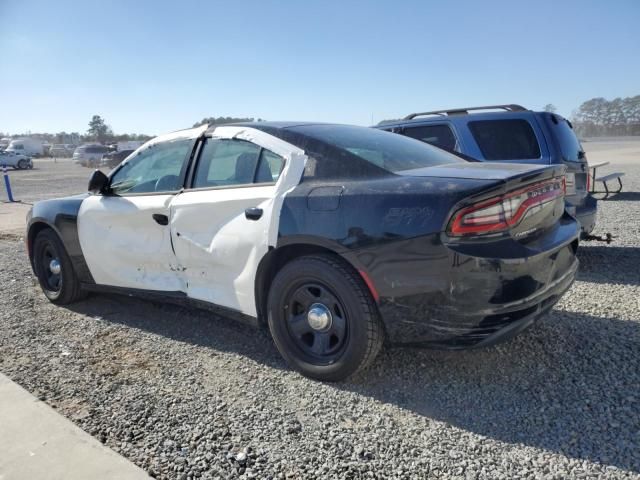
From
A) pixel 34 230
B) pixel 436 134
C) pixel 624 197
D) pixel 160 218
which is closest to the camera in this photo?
pixel 160 218

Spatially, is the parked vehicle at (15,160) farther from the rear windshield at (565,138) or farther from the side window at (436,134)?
the rear windshield at (565,138)

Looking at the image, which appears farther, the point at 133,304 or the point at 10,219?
the point at 10,219

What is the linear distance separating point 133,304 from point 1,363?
1.28m

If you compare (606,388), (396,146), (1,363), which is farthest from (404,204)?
(1,363)

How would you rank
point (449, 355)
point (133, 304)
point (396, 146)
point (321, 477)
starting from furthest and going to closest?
point (133, 304) < point (396, 146) < point (449, 355) < point (321, 477)

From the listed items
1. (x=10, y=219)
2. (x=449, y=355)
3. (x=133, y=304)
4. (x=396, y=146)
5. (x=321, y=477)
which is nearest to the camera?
(x=321, y=477)

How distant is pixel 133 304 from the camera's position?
4461mm

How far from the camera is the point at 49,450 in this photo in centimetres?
231

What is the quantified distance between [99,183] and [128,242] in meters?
0.66

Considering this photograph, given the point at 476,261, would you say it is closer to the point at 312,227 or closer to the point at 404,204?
the point at 404,204

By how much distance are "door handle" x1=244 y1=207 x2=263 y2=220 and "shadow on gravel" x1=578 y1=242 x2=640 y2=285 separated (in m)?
3.49

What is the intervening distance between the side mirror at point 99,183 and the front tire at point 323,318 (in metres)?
1.97

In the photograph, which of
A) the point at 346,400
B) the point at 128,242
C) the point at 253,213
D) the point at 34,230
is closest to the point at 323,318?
the point at 346,400

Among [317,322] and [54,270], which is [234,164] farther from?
[54,270]
